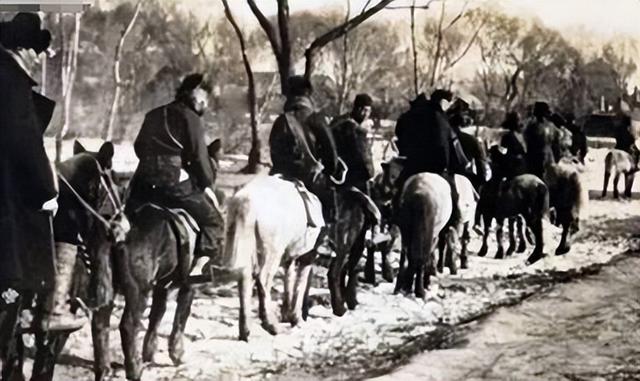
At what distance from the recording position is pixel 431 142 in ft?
7.82

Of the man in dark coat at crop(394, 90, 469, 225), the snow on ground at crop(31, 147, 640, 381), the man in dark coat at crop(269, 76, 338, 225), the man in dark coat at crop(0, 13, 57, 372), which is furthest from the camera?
the man in dark coat at crop(394, 90, 469, 225)

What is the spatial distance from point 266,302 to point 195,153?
1.35 feet

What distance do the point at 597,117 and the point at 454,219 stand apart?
0.51m

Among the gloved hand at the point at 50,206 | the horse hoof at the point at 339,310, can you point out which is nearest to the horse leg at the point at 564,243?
the horse hoof at the point at 339,310

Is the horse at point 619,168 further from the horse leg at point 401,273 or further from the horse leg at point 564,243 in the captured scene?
the horse leg at point 401,273

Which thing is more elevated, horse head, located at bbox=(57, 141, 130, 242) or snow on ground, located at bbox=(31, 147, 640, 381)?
horse head, located at bbox=(57, 141, 130, 242)

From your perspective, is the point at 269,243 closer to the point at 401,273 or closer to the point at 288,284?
the point at 288,284

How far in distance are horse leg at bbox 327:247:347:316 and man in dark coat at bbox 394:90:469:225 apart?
0.22 meters

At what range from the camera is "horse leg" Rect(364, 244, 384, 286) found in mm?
2314

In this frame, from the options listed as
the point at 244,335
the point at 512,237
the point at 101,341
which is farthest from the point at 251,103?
the point at 512,237

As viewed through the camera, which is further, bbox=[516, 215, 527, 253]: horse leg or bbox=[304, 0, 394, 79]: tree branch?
bbox=[516, 215, 527, 253]: horse leg

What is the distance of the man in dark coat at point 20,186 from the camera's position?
6.72ft

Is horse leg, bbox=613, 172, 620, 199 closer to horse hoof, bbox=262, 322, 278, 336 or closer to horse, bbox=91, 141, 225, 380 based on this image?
horse hoof, bbox=262, 322, 278, 336

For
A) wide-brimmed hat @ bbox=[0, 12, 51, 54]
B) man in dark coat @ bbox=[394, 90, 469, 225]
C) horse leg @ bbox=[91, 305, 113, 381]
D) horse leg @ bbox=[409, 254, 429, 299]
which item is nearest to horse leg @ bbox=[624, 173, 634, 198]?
man in dark coat @ bbox=[394, 90, 469, 225]
